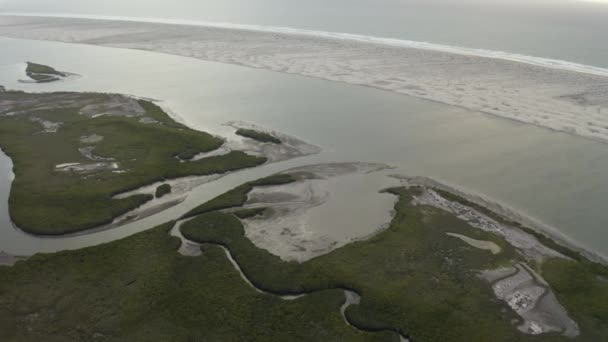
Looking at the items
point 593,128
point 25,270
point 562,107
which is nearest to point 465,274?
point 25,270

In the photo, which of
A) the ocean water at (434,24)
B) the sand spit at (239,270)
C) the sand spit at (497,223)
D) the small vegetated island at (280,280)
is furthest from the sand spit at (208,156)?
the ocean water at (434,24)

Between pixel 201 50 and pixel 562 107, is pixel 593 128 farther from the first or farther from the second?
pixel 201 50

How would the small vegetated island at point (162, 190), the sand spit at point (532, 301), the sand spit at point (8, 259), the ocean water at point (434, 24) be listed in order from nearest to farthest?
the sand spit at point (532, 301), the sand spit at point (8, 259), the small vegetated island at point (162, 190), the ocean water at point (434, 24)

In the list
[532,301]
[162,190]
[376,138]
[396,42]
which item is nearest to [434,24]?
[396,42]

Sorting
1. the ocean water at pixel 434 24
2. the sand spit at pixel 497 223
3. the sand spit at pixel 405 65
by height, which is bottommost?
the sand spit at pixel 497 223

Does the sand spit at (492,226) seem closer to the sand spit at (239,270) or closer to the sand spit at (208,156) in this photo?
the sand spit at (239,270)

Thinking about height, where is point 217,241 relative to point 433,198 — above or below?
below

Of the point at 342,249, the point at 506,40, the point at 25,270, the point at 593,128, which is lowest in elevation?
the point at 25,270
